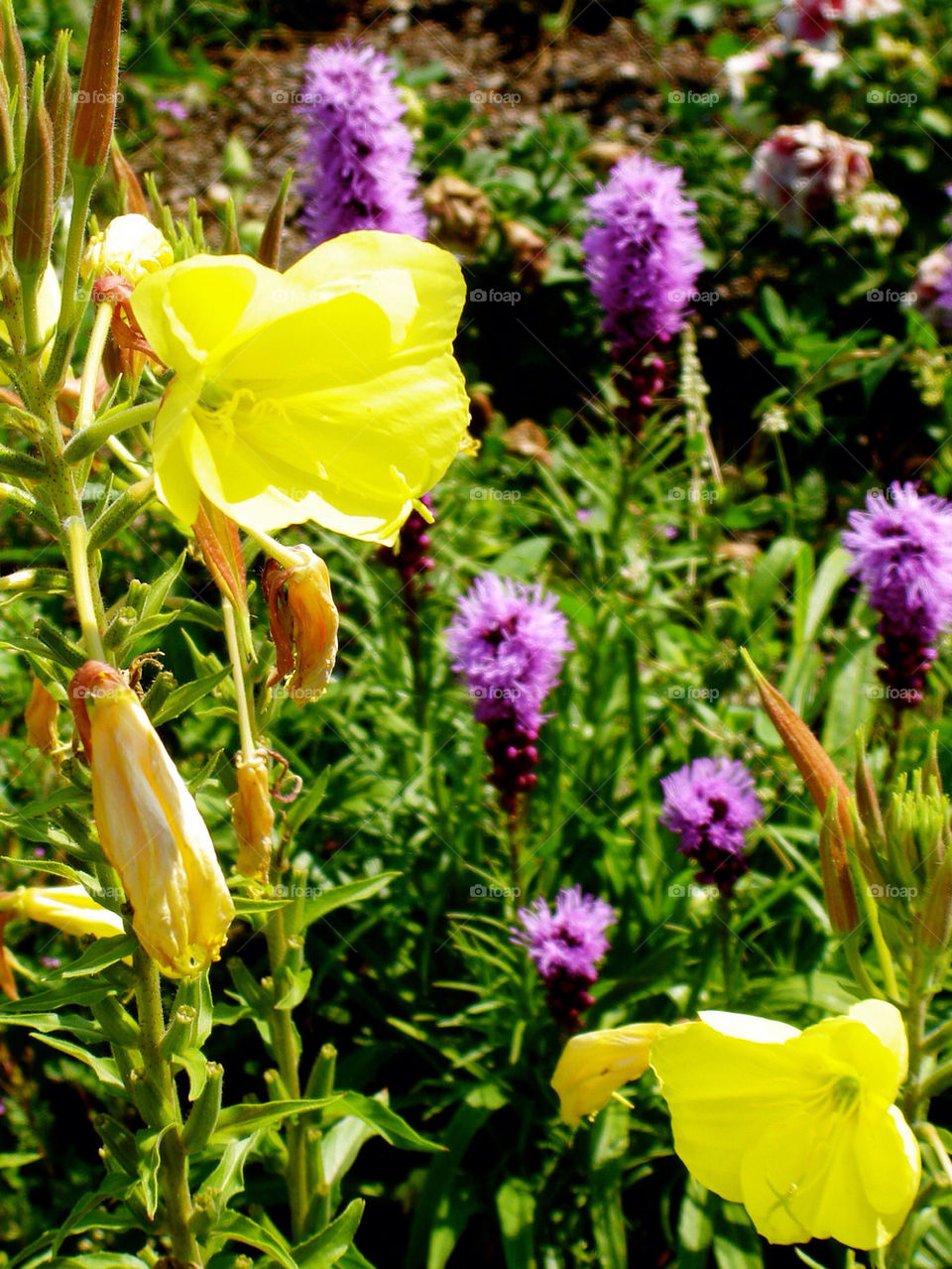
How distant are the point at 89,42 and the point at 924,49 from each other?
14.6ft

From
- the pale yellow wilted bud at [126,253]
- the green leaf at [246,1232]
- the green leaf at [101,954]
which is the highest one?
the pale yellow wilted bud at [126,253]

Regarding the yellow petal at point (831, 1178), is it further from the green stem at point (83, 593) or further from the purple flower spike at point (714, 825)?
the green stem at point (83, 593)

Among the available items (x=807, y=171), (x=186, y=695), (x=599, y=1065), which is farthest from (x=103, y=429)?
(x=807, y=171)

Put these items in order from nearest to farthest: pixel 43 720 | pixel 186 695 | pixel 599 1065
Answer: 1. pixel 186 695
2. pixel 43 720
3. pixel 599 1065

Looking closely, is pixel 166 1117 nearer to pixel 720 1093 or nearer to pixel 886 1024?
pixel 720 1093

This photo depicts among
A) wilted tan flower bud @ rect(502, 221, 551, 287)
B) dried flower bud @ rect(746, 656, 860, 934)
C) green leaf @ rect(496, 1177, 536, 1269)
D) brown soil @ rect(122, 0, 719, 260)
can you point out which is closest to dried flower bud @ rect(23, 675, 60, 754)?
dried flower bud @ rect(746, 656, 860, 934)

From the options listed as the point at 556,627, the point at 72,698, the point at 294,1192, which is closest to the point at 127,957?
the point at 72,698

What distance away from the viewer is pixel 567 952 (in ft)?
6.13

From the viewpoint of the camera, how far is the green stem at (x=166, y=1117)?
1216 millimetres

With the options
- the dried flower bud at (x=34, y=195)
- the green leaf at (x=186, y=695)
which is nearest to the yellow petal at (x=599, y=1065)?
the green leaf at (x=186, y=695)

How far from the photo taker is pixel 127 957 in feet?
3.96

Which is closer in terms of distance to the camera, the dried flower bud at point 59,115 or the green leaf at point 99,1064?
the dried flower bud at point 59,115

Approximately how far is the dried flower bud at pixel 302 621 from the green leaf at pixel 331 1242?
79 centimetres

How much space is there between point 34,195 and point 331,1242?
1378mm
